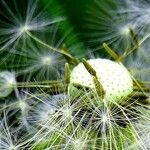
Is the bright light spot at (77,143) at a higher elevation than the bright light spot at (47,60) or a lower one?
lower

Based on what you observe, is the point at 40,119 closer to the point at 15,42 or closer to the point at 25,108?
the point at 25,108

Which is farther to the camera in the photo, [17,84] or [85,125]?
[17,84]

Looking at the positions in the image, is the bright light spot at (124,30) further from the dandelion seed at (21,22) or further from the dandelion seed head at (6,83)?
the dandelion seed head at (6,83)

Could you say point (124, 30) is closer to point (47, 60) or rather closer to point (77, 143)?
point (47, 60)

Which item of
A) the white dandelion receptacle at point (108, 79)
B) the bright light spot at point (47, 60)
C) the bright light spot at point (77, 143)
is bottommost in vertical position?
the bright light spot at point (77, 143)

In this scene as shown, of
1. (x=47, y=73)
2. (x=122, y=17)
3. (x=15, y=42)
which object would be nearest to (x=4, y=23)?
(x=15, y=42)

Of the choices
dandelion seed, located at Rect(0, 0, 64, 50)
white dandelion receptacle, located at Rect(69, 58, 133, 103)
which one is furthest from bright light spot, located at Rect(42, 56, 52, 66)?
white dandelion receptacle, located at Rect(69, 58, 133, 103)

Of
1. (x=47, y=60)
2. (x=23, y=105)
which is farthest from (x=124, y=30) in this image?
(x=23, y=105)

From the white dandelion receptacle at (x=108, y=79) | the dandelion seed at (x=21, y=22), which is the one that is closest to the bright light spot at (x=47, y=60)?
the dandelion seed at (x=21, y=22)
